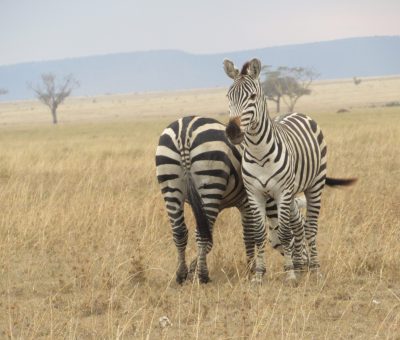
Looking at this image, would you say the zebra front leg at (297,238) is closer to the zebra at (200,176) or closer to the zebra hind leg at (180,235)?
the zebra at (200,176)

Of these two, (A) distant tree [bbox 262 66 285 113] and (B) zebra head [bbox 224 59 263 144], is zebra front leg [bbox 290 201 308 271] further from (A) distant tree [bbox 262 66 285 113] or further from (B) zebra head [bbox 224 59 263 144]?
(A) distant tree [bbox 262 66 285 113]

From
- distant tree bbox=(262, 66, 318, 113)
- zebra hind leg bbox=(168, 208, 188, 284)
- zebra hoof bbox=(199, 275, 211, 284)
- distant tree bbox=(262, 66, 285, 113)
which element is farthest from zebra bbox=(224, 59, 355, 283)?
distant tree bbox=(262, 66, 285, 113)

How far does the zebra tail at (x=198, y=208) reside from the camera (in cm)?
611

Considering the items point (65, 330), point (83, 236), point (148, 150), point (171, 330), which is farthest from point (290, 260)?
point (148, 150)

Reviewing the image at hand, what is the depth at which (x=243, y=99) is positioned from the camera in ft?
18.8

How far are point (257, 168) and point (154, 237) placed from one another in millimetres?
2712

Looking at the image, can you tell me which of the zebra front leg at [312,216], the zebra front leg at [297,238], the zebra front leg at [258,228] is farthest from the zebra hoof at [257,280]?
the zebra front leg at [312,216]

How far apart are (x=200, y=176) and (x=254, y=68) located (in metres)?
1.06

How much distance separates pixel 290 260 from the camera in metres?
6.33

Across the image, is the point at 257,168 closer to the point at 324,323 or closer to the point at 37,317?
the point at 324,323

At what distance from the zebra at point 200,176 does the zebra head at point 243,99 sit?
22.3 inches

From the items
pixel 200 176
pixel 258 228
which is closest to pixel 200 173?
pixel 200 176

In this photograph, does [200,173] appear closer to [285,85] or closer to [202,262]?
[202,262]

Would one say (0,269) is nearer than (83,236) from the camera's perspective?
Yes
